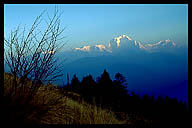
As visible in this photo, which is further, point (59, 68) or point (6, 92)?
point (59, 68)

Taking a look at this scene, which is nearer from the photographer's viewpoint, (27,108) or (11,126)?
(11,126)

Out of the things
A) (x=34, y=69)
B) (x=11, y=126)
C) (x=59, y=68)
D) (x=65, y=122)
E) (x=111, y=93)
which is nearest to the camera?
(x=11, y=126)

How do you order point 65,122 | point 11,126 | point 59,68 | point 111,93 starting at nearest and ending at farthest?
1. point 11,126
2. point 65,122
3. point 59,68
4. point 111,93

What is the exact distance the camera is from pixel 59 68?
7.54 ft

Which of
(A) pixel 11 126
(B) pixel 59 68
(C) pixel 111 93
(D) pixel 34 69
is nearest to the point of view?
(A) pixel 11 126

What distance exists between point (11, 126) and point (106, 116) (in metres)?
1.21

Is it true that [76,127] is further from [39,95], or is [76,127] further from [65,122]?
[39,95]

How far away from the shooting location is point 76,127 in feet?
6.04

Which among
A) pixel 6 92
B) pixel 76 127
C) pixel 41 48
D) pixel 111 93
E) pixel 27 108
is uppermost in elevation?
pixel 41 48

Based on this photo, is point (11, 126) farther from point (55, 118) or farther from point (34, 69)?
point (34, 69)

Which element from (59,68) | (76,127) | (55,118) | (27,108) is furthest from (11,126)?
(59,68)

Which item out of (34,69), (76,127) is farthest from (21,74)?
(76,127)

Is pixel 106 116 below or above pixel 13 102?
below

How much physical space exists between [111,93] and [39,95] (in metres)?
13.3
